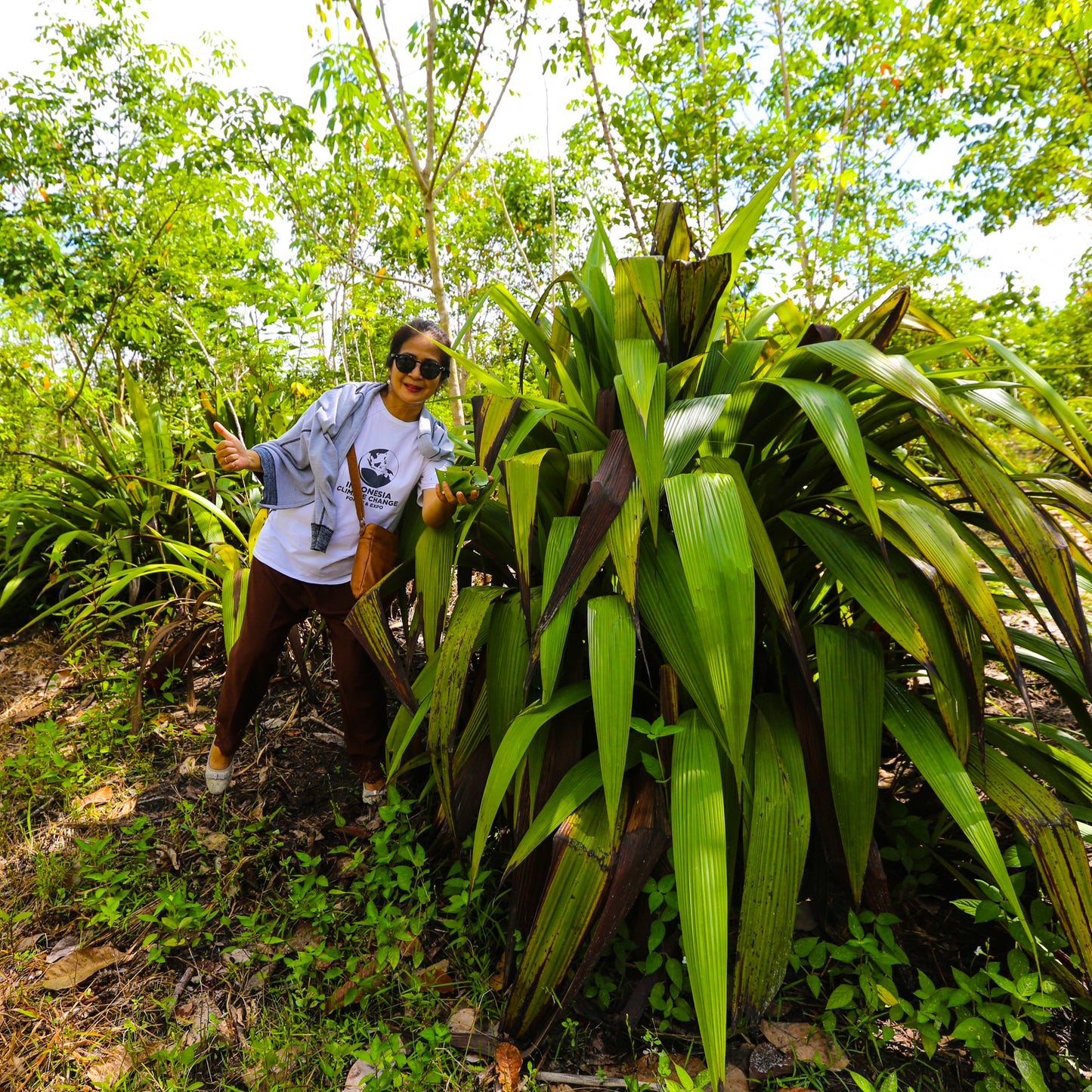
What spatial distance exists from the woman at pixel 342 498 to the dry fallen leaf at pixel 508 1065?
864 mm

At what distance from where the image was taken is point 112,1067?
1333 mm

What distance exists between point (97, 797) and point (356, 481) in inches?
55.6

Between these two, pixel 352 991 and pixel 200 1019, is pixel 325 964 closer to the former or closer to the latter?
pixel 352 991

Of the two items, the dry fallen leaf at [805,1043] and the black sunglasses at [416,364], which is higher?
the black sunglasses at [416,364]

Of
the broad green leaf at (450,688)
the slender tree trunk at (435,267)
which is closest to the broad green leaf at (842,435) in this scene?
the broad green leaf at (450,688)

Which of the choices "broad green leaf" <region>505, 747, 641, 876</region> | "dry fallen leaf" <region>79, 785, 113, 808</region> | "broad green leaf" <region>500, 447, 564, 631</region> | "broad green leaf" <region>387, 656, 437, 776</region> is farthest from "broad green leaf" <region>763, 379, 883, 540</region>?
"dry fallen leaf" <region>79, 785, 113, 808</region>

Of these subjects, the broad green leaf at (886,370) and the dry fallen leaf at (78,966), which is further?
the dry fallen leaf at (78,966)

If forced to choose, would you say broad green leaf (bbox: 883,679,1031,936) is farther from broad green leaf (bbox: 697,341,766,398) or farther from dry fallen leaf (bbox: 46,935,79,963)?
dry fallen leaf (bbox: 46,935,79,963)

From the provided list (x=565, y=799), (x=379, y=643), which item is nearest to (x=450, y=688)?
(x=379, y=643)

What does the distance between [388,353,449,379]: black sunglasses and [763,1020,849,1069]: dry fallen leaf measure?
1735 millimetres

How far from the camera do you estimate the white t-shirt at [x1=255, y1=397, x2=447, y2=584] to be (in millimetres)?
1939

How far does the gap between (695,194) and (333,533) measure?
12.7 feet

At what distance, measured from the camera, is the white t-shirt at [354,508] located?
6.36 feet

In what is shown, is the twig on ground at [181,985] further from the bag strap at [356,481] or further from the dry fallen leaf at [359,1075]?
the bag strap at [356,481]
